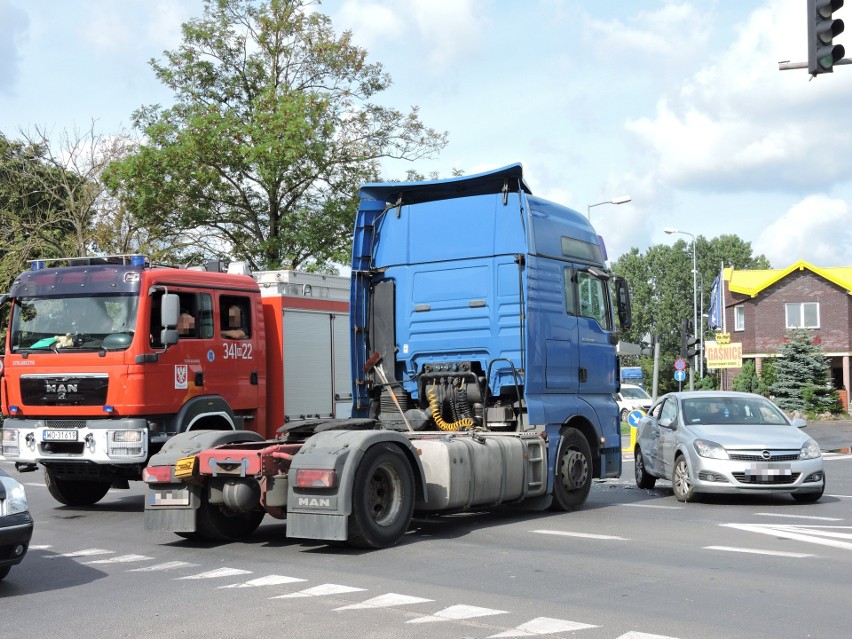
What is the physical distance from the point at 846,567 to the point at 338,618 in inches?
172

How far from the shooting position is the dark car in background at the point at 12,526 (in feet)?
26.3

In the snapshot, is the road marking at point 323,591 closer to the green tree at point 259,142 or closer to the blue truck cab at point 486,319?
the blue truck cab at point 486,319

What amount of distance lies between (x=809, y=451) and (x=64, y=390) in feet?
29.9

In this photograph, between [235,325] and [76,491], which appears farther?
[76,491]

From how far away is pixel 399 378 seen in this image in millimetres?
12891

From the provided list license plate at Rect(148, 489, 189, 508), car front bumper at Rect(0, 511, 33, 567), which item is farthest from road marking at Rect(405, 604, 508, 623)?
license plate at Rect(148, 489, 189, 508)

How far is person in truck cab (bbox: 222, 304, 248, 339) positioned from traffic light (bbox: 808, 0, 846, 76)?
24.8 feet

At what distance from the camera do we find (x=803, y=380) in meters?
44.9

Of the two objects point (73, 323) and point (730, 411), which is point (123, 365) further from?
point (730, 411)

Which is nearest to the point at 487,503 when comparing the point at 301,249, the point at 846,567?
the point at 846,567

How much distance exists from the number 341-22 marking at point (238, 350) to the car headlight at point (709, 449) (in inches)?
230

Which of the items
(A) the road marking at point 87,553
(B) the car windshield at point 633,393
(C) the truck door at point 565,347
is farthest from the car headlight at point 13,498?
(B) the car windshield at point 633,393

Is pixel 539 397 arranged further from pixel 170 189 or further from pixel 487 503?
pixel 170 189

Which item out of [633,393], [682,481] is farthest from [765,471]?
[633,393]
